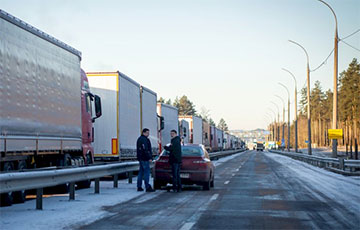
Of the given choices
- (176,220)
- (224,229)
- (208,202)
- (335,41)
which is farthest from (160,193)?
(335,41)

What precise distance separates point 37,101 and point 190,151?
5.68 m

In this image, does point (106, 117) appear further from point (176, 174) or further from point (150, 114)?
point (150, 114)

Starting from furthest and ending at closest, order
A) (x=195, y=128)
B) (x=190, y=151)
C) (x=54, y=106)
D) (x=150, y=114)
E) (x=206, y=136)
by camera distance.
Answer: (x=206, y=136) < (x=195, y=128) < (x=150, y=114) < (x=190, y=151) < (x=54, y=106)

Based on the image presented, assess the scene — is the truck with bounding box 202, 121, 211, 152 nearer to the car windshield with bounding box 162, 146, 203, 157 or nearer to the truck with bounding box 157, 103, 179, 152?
the truck with bounding box 157, 103, 179, 152

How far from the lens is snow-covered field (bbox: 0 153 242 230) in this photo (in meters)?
8.85

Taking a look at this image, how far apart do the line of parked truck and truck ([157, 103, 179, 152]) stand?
781cm

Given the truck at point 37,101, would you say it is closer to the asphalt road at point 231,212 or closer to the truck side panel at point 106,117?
the asphalt road at point 231,212

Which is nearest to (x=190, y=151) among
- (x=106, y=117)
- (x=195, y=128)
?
(x=106, y=117)

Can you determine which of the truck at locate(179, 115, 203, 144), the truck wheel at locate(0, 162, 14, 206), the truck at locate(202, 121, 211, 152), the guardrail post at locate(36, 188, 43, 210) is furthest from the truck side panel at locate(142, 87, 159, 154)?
the truck at locate(202, 121, 211, 152)

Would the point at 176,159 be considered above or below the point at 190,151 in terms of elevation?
below

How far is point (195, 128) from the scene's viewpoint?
49406mm

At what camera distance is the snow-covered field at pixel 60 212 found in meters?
8.85

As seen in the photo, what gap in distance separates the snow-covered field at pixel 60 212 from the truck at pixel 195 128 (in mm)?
33370

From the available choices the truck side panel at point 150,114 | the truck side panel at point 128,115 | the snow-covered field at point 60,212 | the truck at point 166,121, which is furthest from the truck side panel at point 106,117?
the truck at point 166,121
